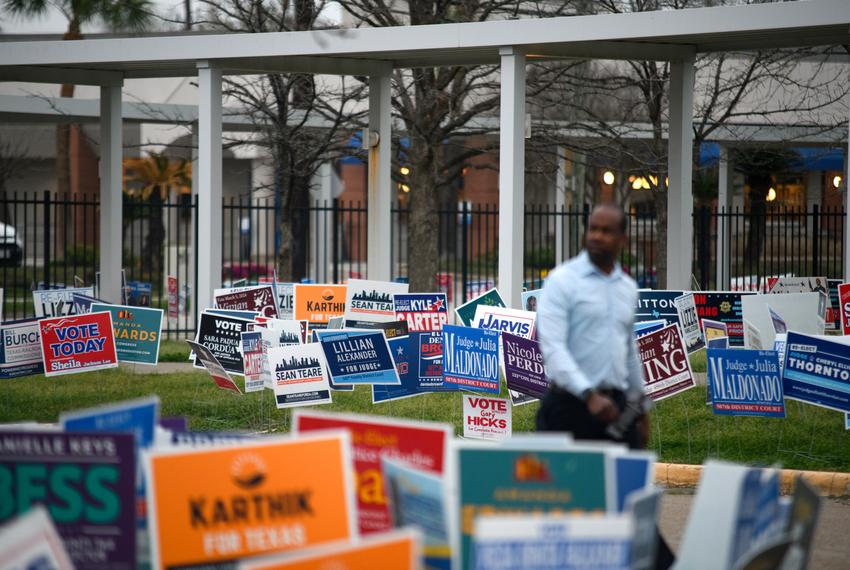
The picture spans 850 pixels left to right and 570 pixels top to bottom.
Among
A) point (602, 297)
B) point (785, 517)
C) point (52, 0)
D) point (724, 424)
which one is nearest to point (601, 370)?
point (602, 297)

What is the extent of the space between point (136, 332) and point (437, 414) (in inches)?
128

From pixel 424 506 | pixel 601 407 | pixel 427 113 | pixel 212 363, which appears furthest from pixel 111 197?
pixel 424 506

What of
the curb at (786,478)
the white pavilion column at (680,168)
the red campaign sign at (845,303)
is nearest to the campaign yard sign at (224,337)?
the curb at (786,478)

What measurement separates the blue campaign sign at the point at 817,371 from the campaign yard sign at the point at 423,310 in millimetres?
4288

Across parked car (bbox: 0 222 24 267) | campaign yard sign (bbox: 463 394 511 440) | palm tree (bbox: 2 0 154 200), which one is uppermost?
palm tree (bbox: 2 0 154 200)

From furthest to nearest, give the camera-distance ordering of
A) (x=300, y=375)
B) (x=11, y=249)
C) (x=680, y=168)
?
1. (x=11, y=249)
2. (x=680, y=168)
3. (x=300, y=375)

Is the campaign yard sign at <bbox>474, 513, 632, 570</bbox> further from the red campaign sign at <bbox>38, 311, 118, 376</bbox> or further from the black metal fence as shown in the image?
the black metal fence

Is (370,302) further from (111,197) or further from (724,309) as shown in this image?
(111,197)

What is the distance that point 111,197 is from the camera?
18453 mm

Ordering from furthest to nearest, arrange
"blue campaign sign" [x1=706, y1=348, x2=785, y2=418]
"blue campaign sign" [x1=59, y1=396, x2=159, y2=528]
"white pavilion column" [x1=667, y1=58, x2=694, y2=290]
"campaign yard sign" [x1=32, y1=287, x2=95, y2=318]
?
1. "white pavilion column" [x1=667, y1=58, x2=694, y2=290]
2. "campaign yard sign" [x1=32, y1=287, x2=95, y2=318]
3. "blue campaign sign" [x1=706, y1=348, x2=785, y2=418]
4. "blue campaign sign" [x1=59, y1=396, x2=159, y2=528]

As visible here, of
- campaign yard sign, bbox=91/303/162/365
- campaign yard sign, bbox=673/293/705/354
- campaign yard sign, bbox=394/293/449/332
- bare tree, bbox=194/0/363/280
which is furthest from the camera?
bare tree, bbox=194/0/363/280

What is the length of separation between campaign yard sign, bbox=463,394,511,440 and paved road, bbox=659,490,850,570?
149 centimetres

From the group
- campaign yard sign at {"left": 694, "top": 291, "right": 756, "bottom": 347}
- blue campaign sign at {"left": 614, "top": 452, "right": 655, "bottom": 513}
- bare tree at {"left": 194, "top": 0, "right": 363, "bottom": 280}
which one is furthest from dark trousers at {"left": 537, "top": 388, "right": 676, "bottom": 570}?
bare tree at {"left": 194, "top": 0, "right": 363, "bottom": 280}

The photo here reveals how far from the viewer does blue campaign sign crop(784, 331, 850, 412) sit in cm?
966
